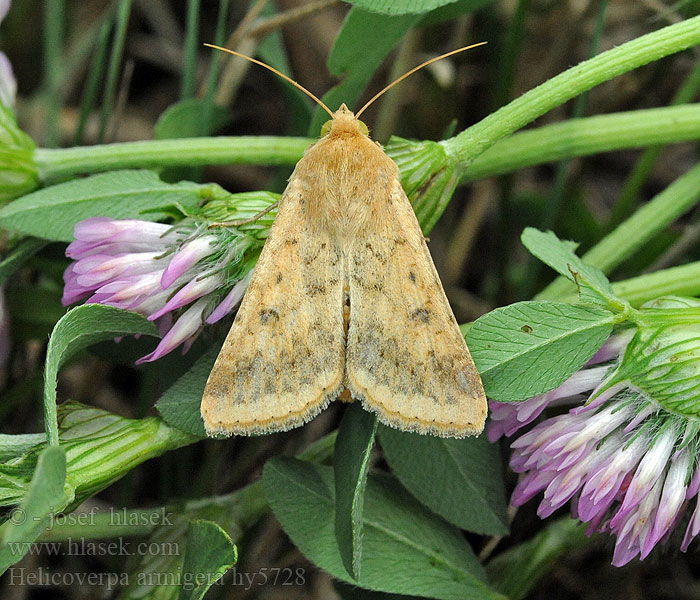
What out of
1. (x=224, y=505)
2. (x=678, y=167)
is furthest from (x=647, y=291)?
(x=678, y=167)

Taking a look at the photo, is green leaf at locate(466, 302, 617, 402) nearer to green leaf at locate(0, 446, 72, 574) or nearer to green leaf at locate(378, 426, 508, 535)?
green leaf at locate(378, 426, 508, 535)

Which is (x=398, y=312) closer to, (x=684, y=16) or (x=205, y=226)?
(x=205, y=226)

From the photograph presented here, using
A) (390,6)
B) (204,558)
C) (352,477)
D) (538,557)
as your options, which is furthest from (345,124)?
(538,557)

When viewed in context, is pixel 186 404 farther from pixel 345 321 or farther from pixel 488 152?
pixel 488 152

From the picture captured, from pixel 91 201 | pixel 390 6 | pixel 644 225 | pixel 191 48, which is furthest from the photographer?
pixel 191 48

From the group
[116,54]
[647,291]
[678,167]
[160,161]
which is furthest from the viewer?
[678,167]

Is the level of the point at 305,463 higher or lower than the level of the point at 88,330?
lower

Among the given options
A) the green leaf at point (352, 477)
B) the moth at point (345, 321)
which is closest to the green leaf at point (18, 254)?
the moth at point (345, 321)
